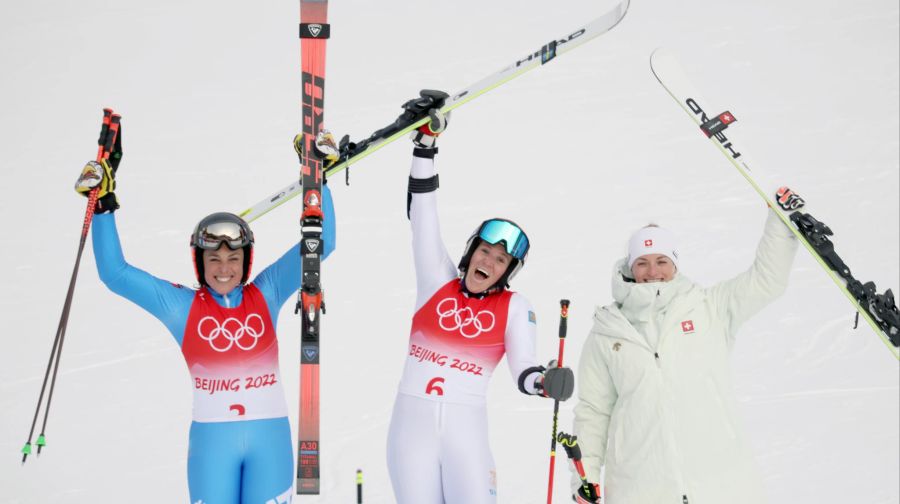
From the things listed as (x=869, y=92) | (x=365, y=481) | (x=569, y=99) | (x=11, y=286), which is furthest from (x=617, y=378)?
(x=869, y=92)

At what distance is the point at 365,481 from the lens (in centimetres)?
766

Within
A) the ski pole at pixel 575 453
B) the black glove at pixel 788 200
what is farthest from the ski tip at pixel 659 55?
the ski pole at pixel 575 453

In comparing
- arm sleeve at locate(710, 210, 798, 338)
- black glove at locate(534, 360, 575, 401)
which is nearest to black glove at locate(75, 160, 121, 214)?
black glove at locate(534, 360, 575, 401)

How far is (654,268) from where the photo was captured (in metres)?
4.18

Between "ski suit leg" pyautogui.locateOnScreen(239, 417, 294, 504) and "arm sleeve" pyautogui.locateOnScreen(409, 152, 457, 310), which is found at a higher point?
"arm sleeve" pyautogui.locateOnScreen(409, 152, 457, 310)

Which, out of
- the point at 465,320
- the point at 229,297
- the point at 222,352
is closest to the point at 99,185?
the point at 229,297

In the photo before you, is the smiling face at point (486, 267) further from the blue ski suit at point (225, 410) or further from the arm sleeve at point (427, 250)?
the blue ski suit at point (225, 410)

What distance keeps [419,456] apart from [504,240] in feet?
2.85

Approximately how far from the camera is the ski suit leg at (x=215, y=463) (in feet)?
13.2

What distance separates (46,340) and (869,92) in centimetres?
1113

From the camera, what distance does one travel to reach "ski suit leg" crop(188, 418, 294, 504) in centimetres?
403

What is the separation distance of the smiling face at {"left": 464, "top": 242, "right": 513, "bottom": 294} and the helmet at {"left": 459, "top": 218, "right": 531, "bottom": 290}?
3 centimetres

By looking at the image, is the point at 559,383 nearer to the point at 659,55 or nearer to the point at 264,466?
the point at 264,466

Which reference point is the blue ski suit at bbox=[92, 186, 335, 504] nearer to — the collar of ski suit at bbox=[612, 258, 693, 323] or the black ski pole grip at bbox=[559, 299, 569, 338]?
the black ski pole grip at bbox=[559, 299, 569, 338]
